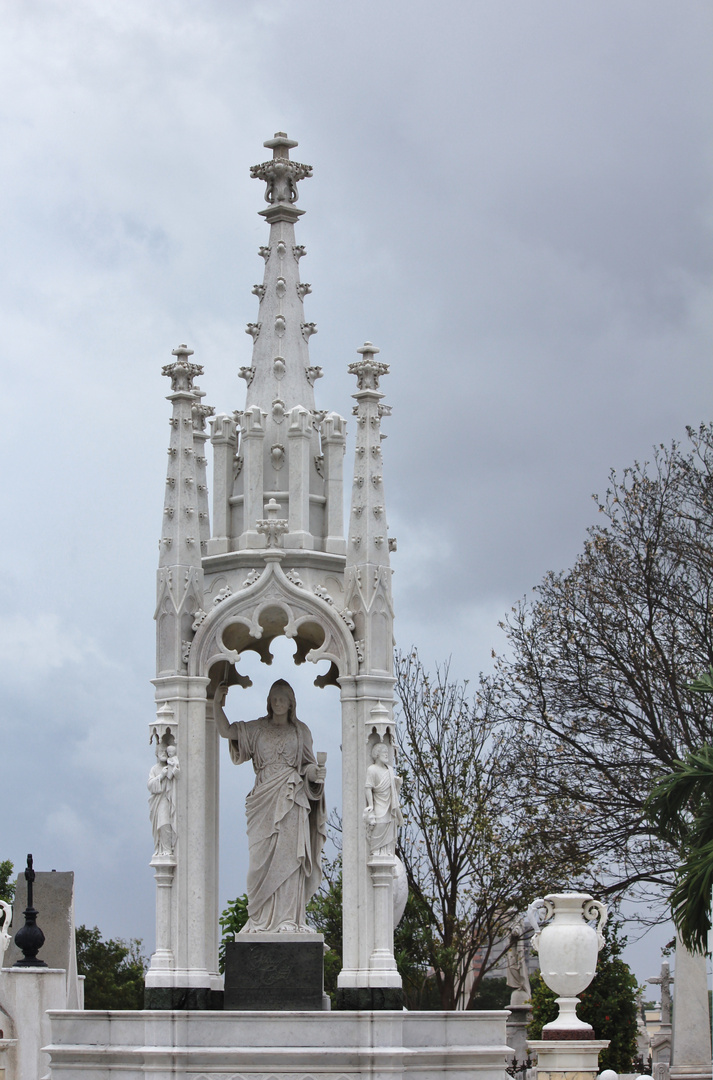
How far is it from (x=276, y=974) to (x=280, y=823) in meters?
1.48

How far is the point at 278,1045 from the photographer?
16.0 metres

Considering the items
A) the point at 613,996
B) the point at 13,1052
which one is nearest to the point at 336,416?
the point at 13,1052

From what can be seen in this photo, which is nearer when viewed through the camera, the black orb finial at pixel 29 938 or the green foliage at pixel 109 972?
the black orb finial at pixel 29 938

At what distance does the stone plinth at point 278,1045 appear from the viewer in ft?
52.1

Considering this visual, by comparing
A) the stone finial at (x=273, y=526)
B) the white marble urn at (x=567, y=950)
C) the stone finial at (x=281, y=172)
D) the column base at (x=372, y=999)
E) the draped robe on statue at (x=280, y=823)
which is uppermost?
the stone finial at (x=281, y=172)

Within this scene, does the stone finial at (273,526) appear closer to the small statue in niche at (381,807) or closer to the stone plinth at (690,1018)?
the small statue in niche at (381,807)

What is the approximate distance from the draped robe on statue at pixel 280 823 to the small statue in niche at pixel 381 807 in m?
1.15

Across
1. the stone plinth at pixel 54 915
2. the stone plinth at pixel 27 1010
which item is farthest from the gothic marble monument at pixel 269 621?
the stone plinth at pixel 54 915

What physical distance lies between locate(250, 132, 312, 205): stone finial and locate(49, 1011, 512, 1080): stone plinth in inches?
330

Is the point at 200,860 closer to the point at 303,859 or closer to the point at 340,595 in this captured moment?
the point at 303,859

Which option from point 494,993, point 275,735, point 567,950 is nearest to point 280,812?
point 275,735

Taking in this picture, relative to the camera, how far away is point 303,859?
696 inches

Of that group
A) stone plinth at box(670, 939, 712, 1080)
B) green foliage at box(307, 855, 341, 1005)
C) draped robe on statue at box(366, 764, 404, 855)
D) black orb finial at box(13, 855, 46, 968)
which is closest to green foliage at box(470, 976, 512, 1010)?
green foliage at box(307, 855, 341, 1005)

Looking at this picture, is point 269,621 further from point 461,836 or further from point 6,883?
point 6,883
